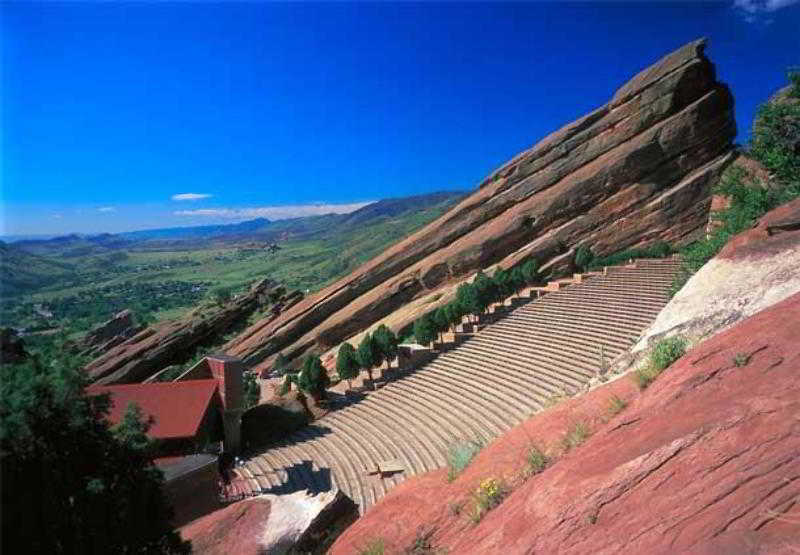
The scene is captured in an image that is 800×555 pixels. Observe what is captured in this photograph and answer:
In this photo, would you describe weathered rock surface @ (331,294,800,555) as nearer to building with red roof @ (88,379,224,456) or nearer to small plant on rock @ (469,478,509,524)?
small plant on rock @ (469,478,509,524)

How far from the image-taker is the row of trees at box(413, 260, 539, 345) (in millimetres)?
25366

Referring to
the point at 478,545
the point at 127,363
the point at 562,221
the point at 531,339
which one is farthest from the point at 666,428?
the point at 127,363

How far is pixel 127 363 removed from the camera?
41469mm

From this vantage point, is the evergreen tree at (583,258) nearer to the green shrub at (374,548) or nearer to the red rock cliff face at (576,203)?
the red rock cliff face at (576,203)

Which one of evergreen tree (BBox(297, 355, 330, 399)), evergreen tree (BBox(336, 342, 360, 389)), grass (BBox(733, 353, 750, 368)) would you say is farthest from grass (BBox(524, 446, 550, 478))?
evergreen tree (BBox(336, 342, 360, 389))

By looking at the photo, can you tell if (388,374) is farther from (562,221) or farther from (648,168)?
(648,168)

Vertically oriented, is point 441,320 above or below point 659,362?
below

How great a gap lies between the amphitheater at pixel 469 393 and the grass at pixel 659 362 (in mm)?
8007

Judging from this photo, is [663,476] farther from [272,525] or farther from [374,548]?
[272,525]

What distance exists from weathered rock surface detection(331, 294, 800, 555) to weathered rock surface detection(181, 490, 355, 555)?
46.7 inches

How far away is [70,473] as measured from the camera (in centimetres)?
639

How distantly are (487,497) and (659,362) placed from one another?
3369 mm

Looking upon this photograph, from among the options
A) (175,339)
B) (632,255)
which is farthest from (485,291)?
(175,339)

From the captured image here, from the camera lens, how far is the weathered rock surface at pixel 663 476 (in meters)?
3.57
